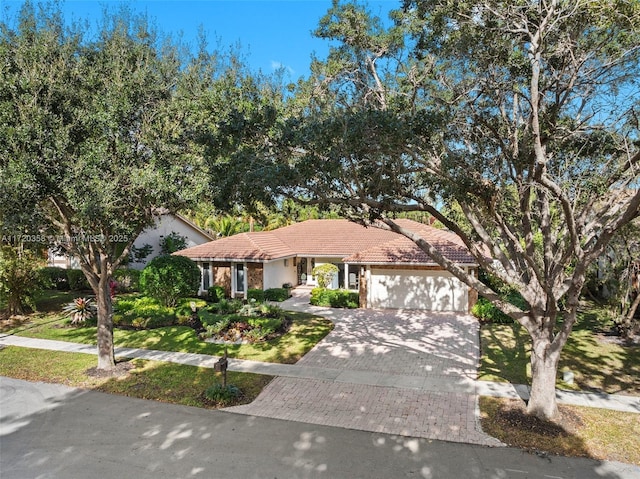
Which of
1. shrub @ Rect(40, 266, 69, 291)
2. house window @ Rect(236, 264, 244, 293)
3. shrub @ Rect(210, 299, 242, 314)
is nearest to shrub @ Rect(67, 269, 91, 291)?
shrub @ Rect(40, 266, 69, 291)

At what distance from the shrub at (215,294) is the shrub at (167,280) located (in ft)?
11.4

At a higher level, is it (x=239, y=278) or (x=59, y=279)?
(x=59, y=279)

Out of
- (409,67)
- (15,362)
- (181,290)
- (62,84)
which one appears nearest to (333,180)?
(409,67)

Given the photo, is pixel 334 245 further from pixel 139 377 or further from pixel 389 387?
pixel 139 377

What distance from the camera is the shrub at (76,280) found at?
89.2 feet

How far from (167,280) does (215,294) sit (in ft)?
14.7

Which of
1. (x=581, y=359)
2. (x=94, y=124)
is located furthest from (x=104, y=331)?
(x=581, y=359)

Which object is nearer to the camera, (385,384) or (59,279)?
(385,384)

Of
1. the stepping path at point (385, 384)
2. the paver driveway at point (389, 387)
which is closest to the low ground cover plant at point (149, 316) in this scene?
the stepping path at point (385, 384)

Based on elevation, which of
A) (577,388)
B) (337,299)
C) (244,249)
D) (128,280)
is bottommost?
(577,388)

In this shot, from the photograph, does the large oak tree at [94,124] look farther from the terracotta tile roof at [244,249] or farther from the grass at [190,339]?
the terracotta tile roof at [244,249]

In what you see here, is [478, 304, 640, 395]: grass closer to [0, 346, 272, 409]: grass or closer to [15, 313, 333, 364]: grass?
[15, 313, 333, 364]: grass

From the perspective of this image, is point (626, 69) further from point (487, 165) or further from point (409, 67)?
point (409, 67)

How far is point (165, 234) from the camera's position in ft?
103
